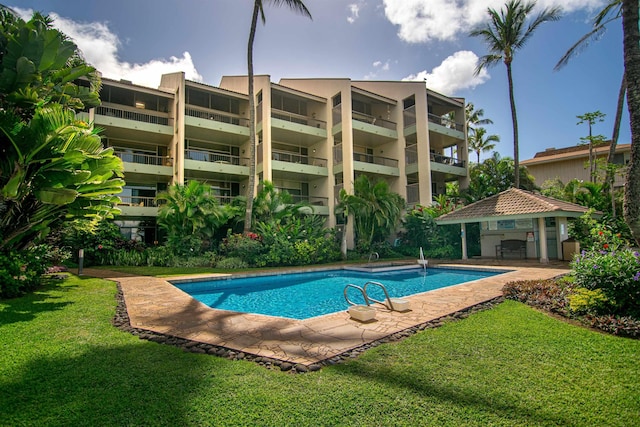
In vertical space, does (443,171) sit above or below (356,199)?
above

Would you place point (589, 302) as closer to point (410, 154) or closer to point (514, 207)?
point (514, 207)

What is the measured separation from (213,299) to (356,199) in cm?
1132

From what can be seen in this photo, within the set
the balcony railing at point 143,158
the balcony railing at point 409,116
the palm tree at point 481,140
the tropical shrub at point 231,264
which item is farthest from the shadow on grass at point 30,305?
the palm tree at point 481,140

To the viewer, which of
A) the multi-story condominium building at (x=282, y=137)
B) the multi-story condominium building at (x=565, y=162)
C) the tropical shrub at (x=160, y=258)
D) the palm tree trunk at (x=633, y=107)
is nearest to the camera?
the palm tree trunk at (x=633, y=107)

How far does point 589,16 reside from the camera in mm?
16891

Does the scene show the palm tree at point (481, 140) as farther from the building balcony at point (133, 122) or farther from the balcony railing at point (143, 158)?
the balcony railing at point (143, 158)

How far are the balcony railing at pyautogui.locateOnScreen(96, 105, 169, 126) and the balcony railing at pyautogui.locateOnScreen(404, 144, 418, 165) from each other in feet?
57.0

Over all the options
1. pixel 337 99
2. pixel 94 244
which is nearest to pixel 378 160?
pixel 337 99

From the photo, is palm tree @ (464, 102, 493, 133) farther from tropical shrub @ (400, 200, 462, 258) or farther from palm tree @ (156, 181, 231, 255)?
palm tree @ (156, 181, 231, 255)

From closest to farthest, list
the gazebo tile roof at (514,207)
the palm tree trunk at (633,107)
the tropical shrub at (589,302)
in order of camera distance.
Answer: the palm tree trunk at (633,107) < the tropical shrub at (589,302) < the gazebo tile roof at (514,207)

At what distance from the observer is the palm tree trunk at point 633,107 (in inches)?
208

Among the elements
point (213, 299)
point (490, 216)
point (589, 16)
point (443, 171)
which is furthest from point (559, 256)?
point (213, 299)

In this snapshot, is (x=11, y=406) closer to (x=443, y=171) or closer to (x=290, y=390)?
(x=290, y=390)

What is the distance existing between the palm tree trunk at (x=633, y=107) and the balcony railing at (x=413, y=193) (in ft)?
59.1
